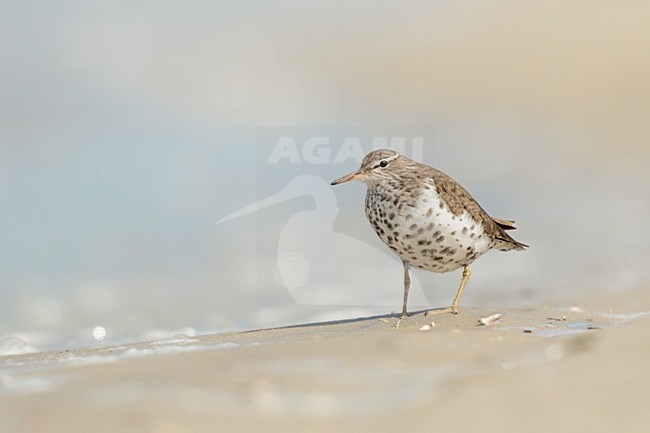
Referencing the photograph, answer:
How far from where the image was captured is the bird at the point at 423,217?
27.1 ft

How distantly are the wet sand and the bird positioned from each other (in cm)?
161

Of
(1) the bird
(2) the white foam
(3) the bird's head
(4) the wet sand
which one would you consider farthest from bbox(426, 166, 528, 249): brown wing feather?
(2) the white foam

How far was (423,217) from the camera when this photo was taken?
8.23 metres

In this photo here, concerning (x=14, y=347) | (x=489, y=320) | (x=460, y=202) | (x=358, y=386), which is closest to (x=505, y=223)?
(x=460, y=202)

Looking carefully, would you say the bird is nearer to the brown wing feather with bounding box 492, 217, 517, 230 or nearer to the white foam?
the brown wing feather with bounding box 492, 217, 517, 230

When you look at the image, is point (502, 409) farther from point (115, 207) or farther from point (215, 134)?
point (215, 134)

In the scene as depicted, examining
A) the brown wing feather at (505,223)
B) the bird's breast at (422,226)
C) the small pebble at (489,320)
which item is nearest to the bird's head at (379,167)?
the bird's breast at (422,226)

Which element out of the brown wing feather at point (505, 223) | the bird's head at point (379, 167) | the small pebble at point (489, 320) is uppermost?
the bird's head at point (379, 167)

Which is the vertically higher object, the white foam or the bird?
the bird

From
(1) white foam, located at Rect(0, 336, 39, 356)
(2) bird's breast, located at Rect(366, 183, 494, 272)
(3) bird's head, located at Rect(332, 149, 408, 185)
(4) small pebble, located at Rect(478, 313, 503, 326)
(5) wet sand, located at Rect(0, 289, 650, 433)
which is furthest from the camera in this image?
(1) white foam, located at Rect(0, 336, 39, 356)

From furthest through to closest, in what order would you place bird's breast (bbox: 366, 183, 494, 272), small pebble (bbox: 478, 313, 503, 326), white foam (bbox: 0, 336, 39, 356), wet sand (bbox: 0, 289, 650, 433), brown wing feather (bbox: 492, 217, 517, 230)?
white foam (bbox: 0, 336, 39, 356) < brown wing feather (bbox: 492, 217, 517, 230) < bird's breast (bbox: 366, 183, 494, 272) < small pebble (bbox: 478, 313, 503, 326) < wet sand (bbox: 0, 289, 650, 433)

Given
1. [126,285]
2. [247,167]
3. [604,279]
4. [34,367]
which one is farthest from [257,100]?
[34,367]

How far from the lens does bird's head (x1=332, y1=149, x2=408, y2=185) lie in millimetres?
8805

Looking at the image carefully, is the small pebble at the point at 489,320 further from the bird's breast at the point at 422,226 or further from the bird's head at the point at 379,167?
the bird's head at the point at 379,167
